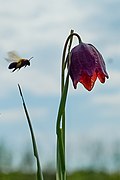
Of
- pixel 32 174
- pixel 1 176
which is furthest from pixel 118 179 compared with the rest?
pixel 1 176

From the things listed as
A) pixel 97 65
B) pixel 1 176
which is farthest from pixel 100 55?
pixel 1 176

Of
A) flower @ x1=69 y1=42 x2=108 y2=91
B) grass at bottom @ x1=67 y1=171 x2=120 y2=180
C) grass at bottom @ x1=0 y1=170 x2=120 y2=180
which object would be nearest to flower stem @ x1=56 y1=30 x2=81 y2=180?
flower @ x1=69 y1=42 x2=108 y2=91

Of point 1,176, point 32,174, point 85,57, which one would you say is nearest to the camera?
point 85,57

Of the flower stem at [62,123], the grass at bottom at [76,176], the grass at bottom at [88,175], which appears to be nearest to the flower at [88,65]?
the flower stem at [62,123]

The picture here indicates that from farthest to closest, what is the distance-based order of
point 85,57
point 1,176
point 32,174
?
point 32,174 → point 1,176 → point 85,57

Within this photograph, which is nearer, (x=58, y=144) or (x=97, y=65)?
(x=58, y=144)

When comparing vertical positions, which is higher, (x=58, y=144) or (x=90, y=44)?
(x=90, y=44)

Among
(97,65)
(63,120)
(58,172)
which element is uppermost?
(97,65)

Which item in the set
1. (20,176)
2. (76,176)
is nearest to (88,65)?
(20,176)

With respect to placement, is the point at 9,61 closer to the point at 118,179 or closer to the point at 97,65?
the point at 97,65
